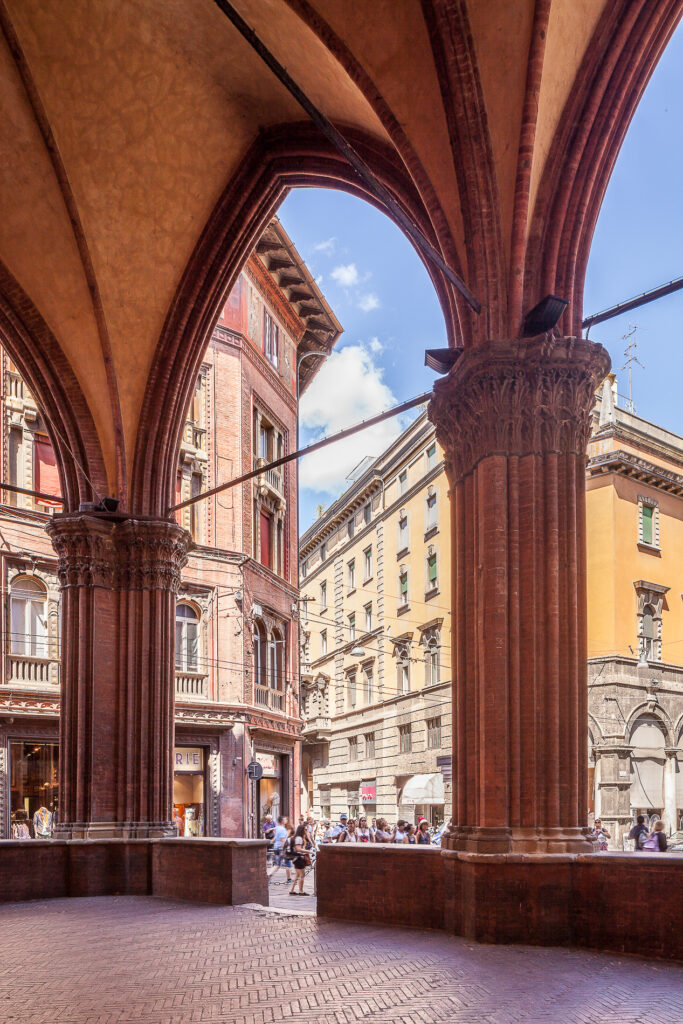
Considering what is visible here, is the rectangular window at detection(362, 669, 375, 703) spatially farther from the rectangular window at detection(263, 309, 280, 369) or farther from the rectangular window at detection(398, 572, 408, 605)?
the rectangular window at detection(263, 309, 280, 369)

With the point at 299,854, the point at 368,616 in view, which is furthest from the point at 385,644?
the point at 299,854

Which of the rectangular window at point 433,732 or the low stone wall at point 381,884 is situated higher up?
the low stone wall at point 381,884

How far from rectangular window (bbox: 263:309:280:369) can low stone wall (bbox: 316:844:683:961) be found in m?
19.1

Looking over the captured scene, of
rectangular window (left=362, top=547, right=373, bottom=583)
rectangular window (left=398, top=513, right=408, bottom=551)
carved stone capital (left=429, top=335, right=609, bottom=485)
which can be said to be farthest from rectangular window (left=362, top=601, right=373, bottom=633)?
carved stone capital (left=429, top=335, right=609, bottom=485)

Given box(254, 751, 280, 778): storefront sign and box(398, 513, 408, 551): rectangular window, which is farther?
box(398, 513, 408, 551): rectangular window

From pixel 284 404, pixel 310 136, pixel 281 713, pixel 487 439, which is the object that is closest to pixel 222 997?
pixel 487 439

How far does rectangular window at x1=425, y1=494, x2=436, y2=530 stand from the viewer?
114 ft

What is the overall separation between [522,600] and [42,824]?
13.4 metres

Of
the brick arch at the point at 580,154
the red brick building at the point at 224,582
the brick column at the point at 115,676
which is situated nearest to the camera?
the brick arch at the point at 580,154

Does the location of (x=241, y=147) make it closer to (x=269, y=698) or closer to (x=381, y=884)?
(x=381, y=884)

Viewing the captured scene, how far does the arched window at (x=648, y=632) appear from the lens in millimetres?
29891

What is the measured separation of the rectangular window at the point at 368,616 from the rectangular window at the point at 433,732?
7.79 meters

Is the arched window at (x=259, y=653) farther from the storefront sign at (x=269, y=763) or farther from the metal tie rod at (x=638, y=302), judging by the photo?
the metal tie rod at (x=638, y=302)

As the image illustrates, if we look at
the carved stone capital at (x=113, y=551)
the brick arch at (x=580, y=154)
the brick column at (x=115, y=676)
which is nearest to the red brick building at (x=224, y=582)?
the carved stone capital at (x=113, y=551)
